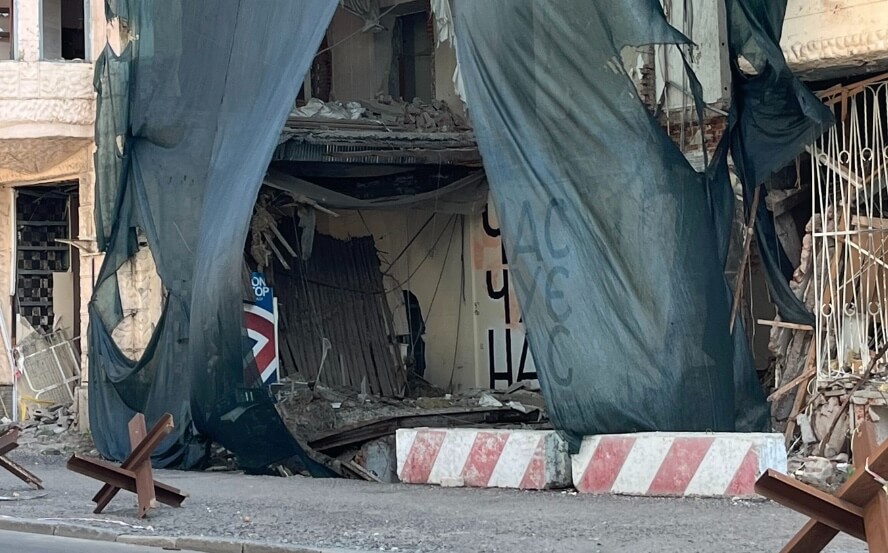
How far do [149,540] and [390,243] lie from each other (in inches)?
426

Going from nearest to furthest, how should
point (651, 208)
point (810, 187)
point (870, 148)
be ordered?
point (651, 208)
point (870, 148)
point (810, 187)

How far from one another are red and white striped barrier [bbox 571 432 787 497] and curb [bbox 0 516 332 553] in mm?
3263

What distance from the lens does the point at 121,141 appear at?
1559 cm

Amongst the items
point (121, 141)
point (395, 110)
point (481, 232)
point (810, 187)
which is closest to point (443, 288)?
point (481, 232)

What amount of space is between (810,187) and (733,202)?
1588mm

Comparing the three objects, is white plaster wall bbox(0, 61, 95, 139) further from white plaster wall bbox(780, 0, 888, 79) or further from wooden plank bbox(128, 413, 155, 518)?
white plaster wall bbox(780, 0, 888, 79)

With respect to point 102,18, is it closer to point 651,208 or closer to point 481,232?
point 481,232

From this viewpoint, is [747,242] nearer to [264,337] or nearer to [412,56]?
[264,337]

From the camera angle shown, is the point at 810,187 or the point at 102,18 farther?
the point at 102,18

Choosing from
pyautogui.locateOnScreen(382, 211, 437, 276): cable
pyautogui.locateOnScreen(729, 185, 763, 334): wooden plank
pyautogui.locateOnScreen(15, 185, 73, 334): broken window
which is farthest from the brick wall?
pyautogui.locateOnScreen(15, 185, 73, 334): broken window

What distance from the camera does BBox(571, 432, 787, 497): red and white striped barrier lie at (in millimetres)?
10070

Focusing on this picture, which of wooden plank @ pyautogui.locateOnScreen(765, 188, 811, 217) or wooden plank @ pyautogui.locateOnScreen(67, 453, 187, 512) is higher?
wooden plank @ pyautogui.locateOnScreen(765, 188, 811, 217)

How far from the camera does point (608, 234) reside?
11070mm

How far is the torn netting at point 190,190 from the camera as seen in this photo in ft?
43.9
